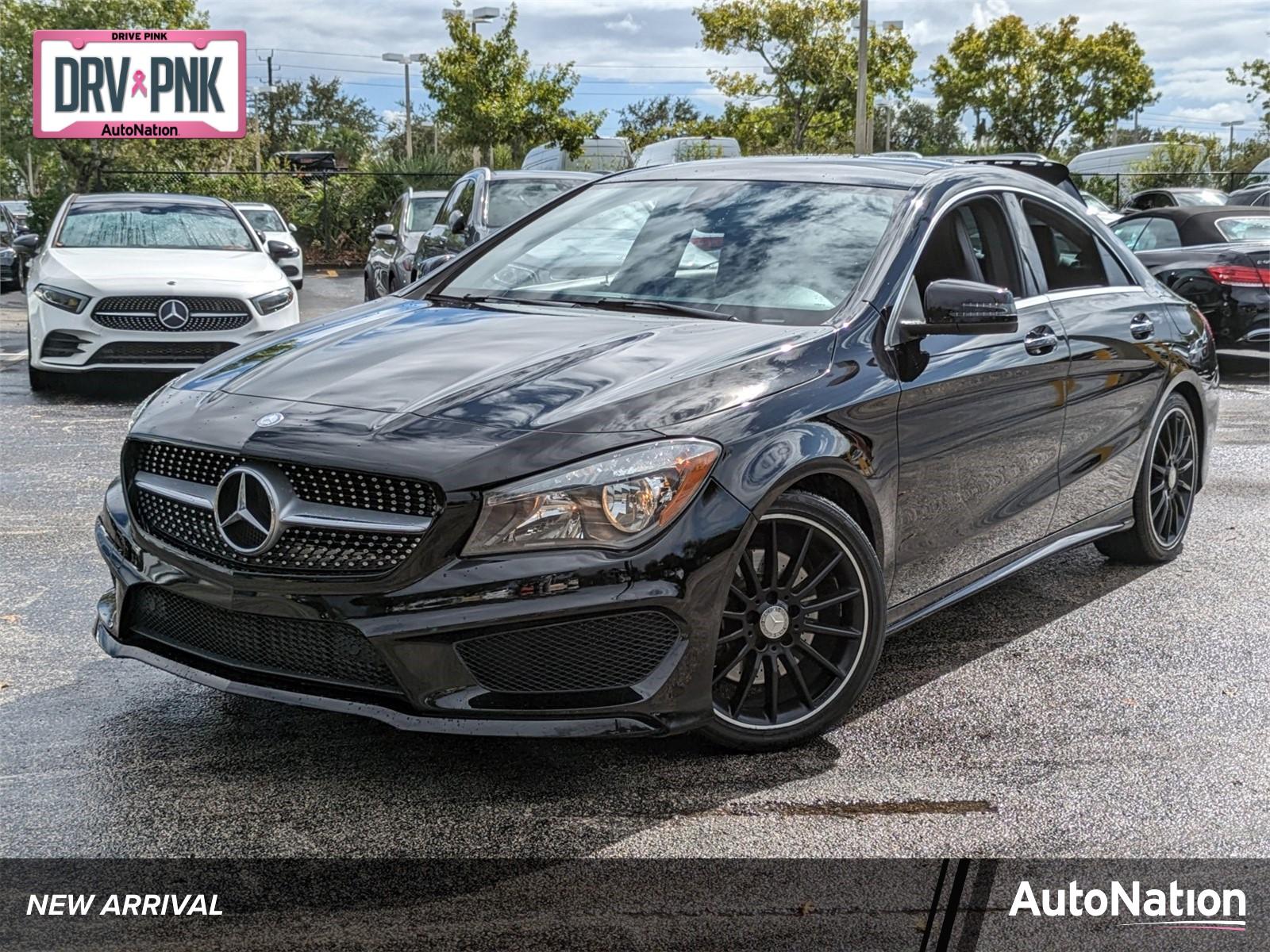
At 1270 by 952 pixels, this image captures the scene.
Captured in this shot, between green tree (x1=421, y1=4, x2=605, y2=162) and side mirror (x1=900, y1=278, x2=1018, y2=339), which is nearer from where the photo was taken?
side mirror (x1=900, y1=278, x2=1018, y2=339)

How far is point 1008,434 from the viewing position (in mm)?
4895

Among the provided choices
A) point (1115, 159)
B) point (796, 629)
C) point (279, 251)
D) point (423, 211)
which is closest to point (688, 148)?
point (1115, 159)

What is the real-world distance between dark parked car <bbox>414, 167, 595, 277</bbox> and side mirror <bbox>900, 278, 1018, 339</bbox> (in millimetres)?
9444

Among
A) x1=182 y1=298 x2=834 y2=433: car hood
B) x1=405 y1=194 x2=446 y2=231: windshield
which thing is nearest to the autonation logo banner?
x1=182 y1=298 x2=834 y2=433: car hood

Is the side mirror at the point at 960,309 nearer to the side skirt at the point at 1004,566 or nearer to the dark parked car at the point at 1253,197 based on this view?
the side skirt at the point at 1004,566

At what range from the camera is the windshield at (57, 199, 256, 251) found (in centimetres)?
1230

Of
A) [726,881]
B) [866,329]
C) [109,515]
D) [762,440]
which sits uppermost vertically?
[866,329]

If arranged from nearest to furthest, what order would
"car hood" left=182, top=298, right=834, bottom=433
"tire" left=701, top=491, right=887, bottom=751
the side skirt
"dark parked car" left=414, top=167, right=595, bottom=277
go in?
"car hood" left=182, top=298, right=834, bottom=433 < "tire" left=701, top=491, right=887, bottom=751 < the side skirt < "dark parked car" left=414, top=167, right=595, bottom=277

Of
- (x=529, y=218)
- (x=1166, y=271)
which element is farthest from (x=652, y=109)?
(x=529, y=218)

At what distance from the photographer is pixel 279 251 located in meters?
12.6

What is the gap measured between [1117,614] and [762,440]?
2425mm

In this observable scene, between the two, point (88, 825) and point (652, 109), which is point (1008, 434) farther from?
point (652, 109)

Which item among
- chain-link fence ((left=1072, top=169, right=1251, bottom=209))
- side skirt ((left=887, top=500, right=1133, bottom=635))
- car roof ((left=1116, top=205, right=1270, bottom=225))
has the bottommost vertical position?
side skirt ((left=887, top=500, right=1133, bottom=635))

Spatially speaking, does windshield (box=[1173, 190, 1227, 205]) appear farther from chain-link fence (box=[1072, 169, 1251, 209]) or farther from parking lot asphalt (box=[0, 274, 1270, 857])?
parking lot asphalt (box=[0, 274, 1270, 857])
